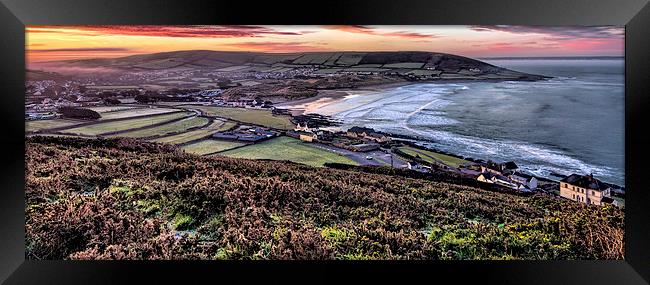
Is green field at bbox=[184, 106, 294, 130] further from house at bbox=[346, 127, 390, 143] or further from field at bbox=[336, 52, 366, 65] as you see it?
field at bbox=[336, 52, 366, 65]

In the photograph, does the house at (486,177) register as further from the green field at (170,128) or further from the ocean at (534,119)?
the green field at (170,128)

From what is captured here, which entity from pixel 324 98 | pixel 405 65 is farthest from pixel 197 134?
→ pixel 405 65

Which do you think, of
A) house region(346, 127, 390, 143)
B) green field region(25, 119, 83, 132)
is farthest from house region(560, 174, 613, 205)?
green field region(25, 119, 83, 132)

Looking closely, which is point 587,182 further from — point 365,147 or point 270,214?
point 270,214

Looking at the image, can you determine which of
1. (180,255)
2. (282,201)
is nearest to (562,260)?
(282,201)
